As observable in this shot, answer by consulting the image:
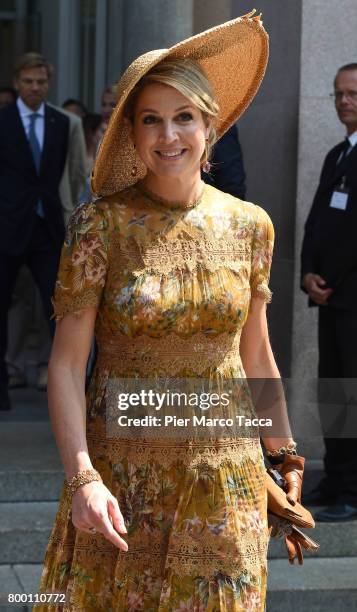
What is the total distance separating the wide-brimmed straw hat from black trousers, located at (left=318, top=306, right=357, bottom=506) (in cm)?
268

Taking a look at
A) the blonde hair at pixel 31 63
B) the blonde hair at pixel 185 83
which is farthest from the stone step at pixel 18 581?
the blonde hair at pixel 31 63

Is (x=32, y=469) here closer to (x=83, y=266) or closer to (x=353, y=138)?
(x=353, y=138)

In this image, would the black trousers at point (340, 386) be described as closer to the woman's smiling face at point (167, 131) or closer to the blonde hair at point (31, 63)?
the blonde hair at point (31, 63)

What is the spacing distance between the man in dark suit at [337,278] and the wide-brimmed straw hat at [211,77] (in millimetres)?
2569

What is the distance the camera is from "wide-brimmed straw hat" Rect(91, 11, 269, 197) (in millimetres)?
3041

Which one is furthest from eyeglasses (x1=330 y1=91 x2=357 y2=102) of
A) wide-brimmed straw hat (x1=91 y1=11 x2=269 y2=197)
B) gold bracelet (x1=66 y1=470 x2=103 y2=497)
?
gold bracelet (x1=66 y1=470 x2=103 y2=497)

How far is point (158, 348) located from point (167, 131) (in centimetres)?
51

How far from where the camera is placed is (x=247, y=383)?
3.17 meters

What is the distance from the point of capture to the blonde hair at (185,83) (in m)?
3.03

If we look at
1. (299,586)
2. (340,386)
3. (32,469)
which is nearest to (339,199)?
(340,386)

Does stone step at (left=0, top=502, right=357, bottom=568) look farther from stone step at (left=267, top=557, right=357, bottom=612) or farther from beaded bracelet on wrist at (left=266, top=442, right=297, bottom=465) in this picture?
beaded bracelet on wrist at (left=266, top=442, right=297, bottom=465)

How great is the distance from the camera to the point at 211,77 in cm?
328

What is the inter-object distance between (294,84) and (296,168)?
0.44 meters

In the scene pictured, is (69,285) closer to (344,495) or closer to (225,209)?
(225,209)
